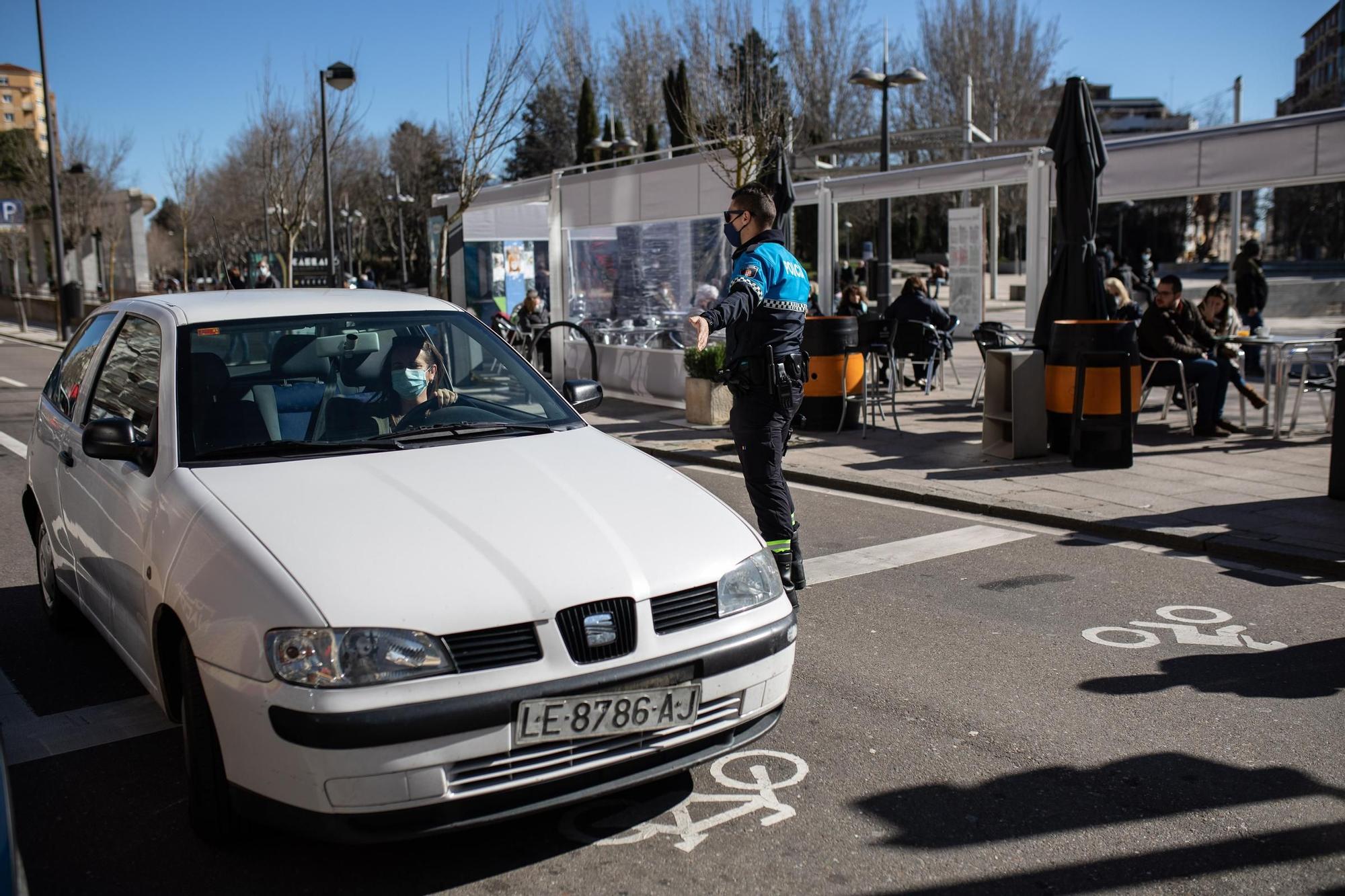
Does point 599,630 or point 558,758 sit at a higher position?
point 599,630

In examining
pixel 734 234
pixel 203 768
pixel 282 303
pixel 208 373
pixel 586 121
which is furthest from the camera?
pixel 586 121

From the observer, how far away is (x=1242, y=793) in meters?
3.69

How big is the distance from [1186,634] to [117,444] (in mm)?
4536

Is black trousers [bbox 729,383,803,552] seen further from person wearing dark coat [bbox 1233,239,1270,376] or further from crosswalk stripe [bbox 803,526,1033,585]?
person wearing dark coat [bbox 1233,239,1270,376]

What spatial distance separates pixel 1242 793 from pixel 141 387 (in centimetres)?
401

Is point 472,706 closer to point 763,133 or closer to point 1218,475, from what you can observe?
point 1218,475

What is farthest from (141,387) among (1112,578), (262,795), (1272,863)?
(1112,578)

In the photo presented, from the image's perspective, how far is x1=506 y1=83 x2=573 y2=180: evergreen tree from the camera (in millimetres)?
60688

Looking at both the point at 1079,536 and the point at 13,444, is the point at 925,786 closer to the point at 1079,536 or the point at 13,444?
the point at 1079,536

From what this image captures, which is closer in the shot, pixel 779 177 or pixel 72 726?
pixel 72 726

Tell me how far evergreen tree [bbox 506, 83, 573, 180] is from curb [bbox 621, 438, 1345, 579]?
53.2 metres

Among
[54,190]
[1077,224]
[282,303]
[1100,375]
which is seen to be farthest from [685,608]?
[54,190]

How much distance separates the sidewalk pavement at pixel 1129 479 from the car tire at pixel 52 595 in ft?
18.6

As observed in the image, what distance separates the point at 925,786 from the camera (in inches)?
148
